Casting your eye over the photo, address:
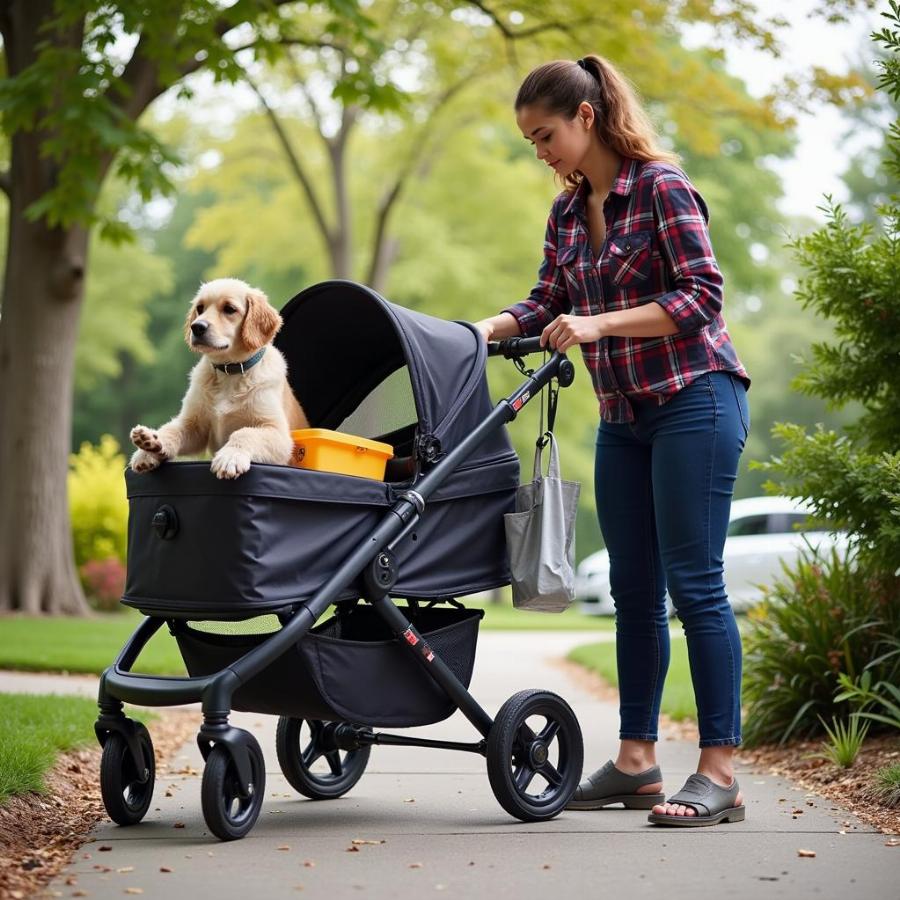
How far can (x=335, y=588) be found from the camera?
368 centimetres

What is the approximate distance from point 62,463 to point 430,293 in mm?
11903

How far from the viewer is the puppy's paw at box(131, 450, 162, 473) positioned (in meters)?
3.77

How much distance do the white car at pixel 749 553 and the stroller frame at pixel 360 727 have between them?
34.2 feet

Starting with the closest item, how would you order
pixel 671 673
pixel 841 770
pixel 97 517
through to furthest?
pixel 841 770 → pixel 671 673 → pixel 97 517

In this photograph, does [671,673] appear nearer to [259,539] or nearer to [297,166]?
[259,539]

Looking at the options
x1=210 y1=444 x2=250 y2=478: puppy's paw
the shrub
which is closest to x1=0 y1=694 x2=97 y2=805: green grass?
x1=210 y1=444 x2=250 y2=478: puppy's paw

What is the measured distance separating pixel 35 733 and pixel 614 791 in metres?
2.28

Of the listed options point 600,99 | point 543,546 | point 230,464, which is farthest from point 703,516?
point 230,464

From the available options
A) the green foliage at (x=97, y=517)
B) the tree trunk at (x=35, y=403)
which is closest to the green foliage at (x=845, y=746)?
the tree trunk at (x=35, y=403)

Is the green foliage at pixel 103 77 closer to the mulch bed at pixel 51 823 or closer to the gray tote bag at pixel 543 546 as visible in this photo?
the mulch bed at pixel 51 823

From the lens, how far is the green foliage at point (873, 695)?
16.2ft

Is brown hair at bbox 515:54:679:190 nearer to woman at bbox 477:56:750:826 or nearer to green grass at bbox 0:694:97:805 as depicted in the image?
woman at bbox 477:56:750:826

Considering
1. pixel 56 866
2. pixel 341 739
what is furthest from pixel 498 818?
pixel 56 866

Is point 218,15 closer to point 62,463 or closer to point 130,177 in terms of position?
point 130,177
